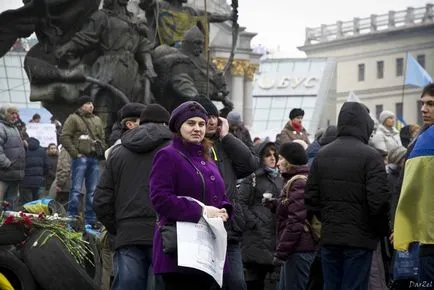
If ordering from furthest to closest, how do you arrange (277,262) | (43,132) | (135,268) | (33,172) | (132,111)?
(43,132)
(33,172)
(277,262)
(132,111)
(135,268)

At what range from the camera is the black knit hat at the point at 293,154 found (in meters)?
12.3

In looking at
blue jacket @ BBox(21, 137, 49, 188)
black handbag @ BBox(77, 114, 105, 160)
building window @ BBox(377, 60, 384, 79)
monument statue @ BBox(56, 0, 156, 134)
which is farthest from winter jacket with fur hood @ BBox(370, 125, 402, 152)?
building window @ BBox(377, 60, 384, 79)

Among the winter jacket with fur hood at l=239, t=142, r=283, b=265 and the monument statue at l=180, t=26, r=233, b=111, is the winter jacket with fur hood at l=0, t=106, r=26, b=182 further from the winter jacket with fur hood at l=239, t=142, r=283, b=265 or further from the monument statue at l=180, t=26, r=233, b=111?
the winter jacket with fur hood at l=239, t=142, r=283, b=265

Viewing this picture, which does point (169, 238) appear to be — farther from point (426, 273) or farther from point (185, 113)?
point (426, 273)

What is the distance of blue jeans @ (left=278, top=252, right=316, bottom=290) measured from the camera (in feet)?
40.2

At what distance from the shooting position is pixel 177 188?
30.0 ft

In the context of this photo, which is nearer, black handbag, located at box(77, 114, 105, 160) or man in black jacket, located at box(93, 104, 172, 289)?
man in black jacket, located at box(93, 104, 172, 289)

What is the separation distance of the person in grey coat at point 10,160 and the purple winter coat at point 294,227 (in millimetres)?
6395

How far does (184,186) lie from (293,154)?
337 centimetres

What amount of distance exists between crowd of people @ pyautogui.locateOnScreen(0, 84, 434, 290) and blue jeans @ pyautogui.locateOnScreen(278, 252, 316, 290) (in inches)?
0.4

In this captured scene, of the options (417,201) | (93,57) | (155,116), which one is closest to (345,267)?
(155,116)

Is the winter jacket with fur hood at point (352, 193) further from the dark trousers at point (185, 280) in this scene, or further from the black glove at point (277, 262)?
the dark trousers at point (185, 280)

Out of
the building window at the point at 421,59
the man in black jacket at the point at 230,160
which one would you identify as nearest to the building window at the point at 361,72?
the building window at the point at 421,59

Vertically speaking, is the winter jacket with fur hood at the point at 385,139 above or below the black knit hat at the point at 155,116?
below
